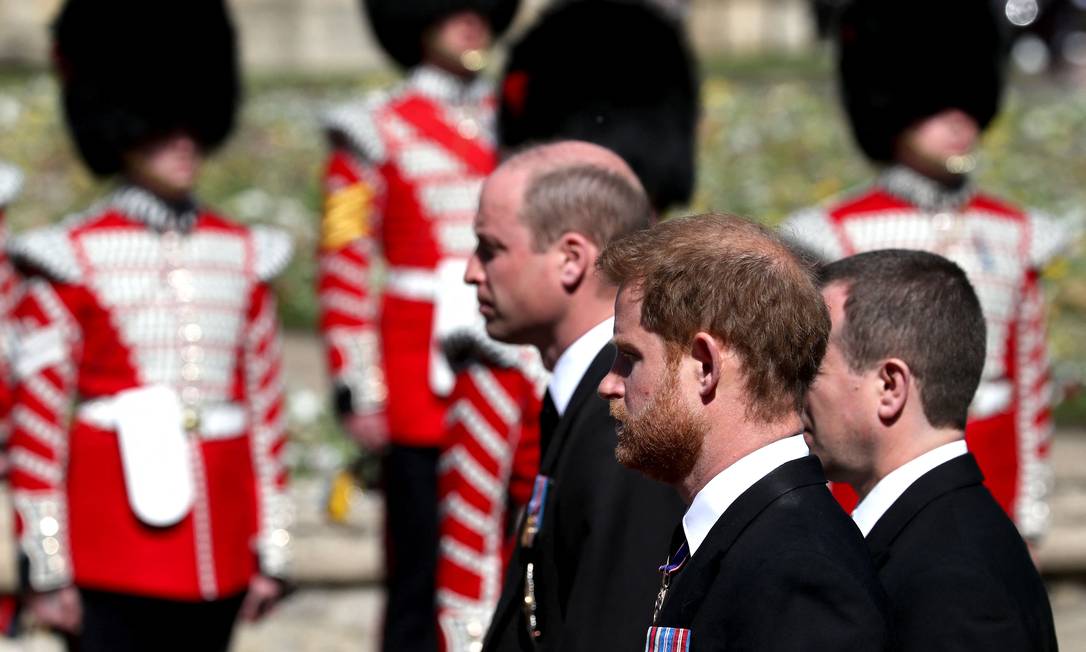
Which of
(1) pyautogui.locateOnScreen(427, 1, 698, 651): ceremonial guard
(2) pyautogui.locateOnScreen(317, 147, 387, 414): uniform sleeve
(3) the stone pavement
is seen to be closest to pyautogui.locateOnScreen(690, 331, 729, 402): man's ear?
(1) pyautogui.locateOnScreen(427, 1, 698, 651): ceremonial guard

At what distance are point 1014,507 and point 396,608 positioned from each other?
156 cm

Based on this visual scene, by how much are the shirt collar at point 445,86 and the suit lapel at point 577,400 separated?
260 cm

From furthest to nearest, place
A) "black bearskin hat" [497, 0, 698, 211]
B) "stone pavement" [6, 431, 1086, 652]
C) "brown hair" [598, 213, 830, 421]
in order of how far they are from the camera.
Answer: "stone pavement" [6, 431, 1086, 652], "black bearskin hat" [497, 0, 698, 211], "brown hair" [598, 213, 830, 421]

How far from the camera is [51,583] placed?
160 inches

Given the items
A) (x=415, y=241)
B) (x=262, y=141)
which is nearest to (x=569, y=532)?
(x=415, y=241)

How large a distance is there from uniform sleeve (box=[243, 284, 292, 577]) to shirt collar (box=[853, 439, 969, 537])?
6.41 ft

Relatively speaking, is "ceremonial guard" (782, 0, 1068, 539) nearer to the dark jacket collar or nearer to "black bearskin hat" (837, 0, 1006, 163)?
"black bearskin hat" (837, 0, 1006, 163)

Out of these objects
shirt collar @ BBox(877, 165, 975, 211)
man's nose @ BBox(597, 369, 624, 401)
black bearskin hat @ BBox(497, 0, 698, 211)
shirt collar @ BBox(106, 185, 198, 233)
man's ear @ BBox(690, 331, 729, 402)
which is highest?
black bearskin hat @ BBox(497, 0, 698, 211)

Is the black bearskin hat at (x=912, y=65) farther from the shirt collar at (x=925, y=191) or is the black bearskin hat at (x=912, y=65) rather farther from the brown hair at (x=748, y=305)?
the brown hair at (x=748, y=305)

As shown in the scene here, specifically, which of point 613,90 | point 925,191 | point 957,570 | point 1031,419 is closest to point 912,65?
point 925,191

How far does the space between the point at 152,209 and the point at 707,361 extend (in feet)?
7.69

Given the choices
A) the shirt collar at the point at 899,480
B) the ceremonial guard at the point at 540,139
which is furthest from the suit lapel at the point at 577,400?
the ceremonial guard at the point at 540,139

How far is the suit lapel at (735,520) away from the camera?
2172 mm

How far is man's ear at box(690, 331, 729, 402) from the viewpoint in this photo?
2.19 meters
